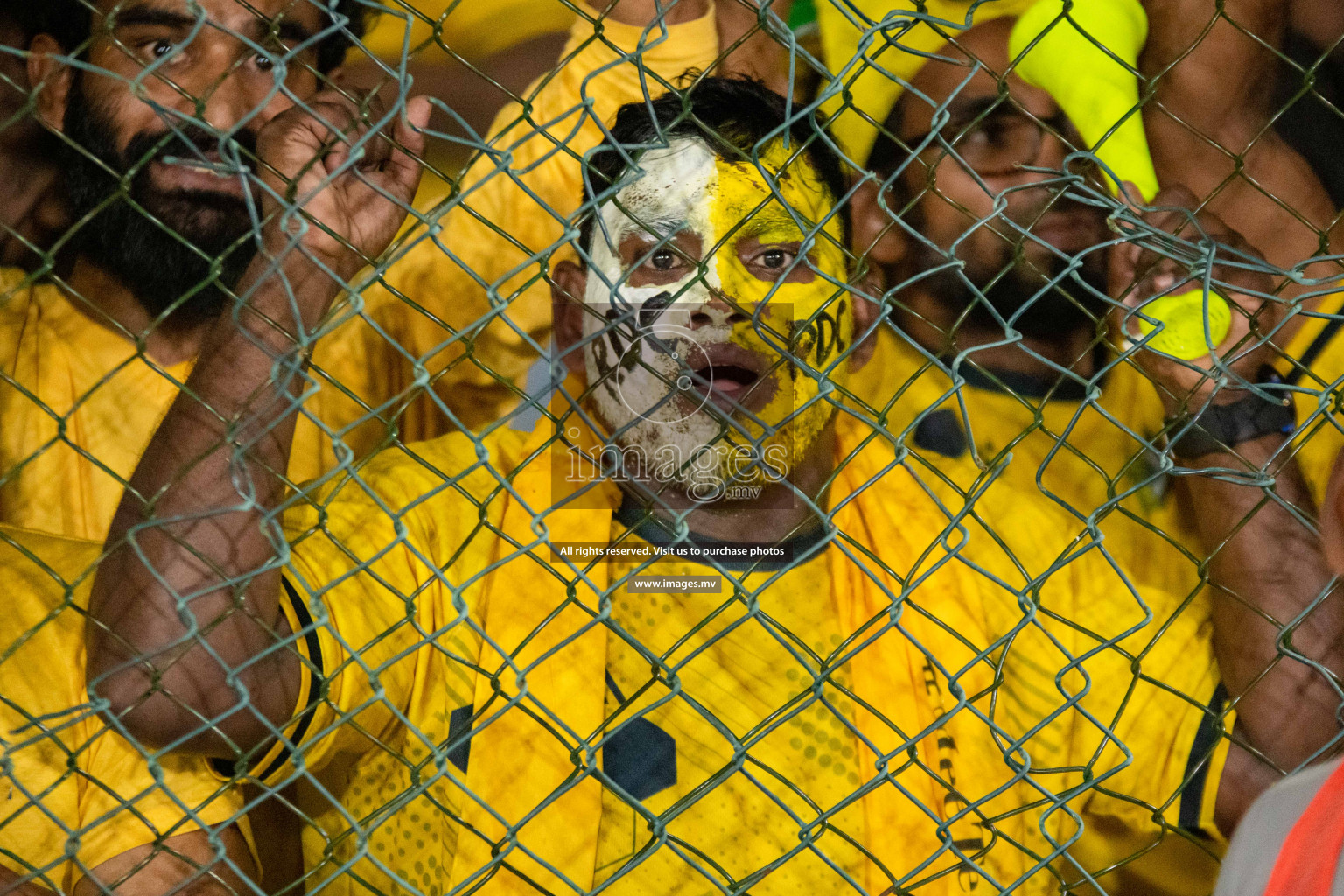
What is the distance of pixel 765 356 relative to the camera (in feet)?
5.55

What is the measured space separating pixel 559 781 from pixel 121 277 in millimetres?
1241

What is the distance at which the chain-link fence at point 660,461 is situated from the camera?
4.10 feet

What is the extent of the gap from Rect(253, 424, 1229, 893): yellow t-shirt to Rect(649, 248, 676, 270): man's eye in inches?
12.1

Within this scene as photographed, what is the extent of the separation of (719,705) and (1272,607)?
771 millimetres

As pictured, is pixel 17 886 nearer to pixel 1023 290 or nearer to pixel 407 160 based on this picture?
pixel 407 160

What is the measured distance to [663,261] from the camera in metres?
1.59

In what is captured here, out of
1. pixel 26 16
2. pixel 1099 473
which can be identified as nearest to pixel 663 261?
pixel 1099 473

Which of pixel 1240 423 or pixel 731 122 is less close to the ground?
pixel 731 122

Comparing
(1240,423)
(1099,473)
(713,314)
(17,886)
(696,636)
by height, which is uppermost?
(713,314)

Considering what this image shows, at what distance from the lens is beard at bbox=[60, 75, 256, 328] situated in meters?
1.99

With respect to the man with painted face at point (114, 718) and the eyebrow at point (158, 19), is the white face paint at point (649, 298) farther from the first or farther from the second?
the eyebrow at point (158, 19)

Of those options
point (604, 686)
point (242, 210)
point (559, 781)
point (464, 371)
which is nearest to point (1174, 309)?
point (604, 686)

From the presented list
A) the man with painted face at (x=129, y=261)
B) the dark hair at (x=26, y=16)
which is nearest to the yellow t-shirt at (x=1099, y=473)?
the man with painted face at (x=129, y=261)

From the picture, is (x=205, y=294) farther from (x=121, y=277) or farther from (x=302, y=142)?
(x=302, y=142)
